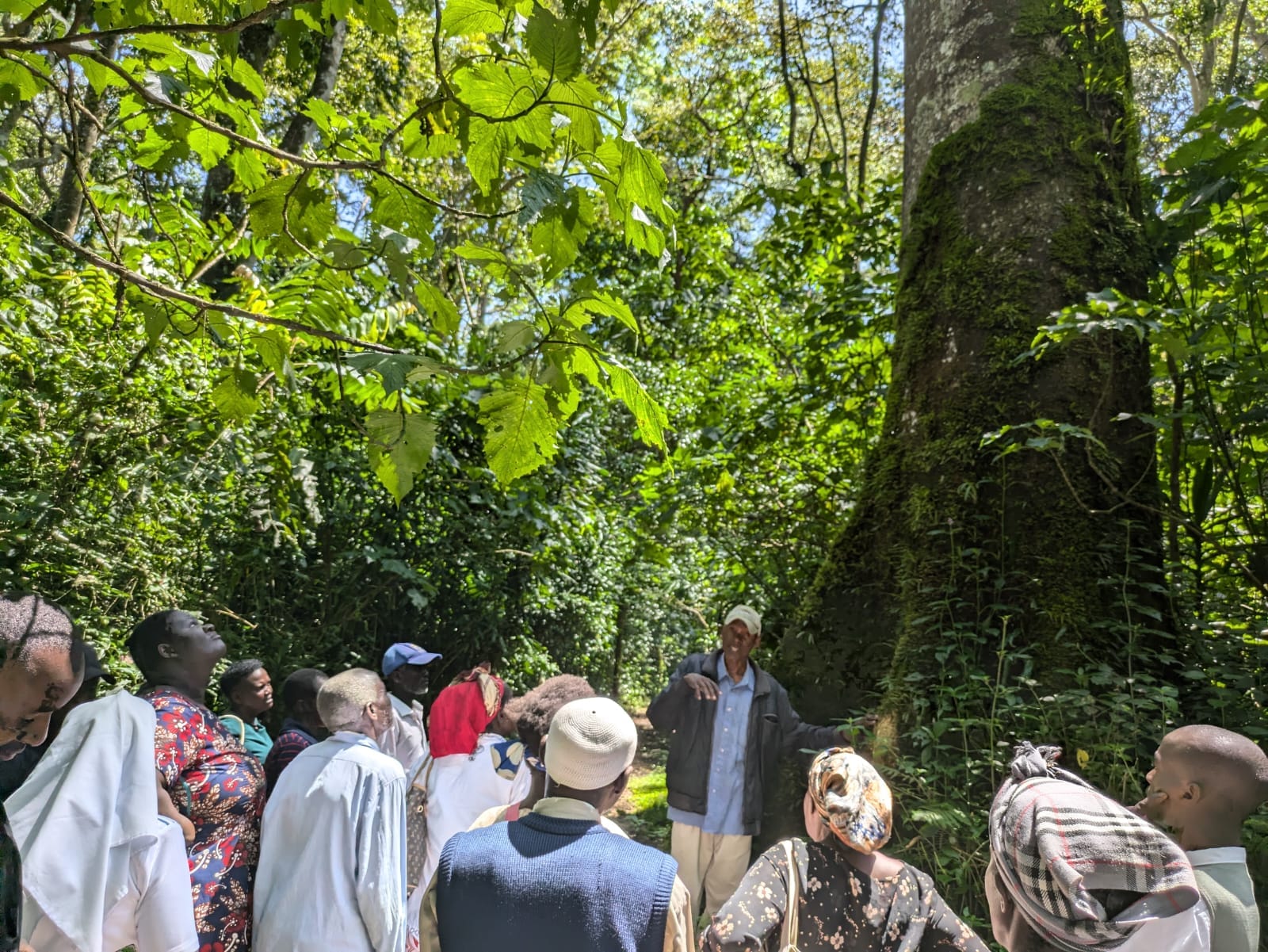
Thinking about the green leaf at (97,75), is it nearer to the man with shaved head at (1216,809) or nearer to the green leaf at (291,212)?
the green leaf at (291,212)

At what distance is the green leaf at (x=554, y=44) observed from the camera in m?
1.73

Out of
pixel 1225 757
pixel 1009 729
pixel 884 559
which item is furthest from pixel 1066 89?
pixel 1225 757

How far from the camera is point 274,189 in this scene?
2430mm

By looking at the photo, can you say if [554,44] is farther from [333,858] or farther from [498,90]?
[333,858]

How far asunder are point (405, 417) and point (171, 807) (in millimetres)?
1729

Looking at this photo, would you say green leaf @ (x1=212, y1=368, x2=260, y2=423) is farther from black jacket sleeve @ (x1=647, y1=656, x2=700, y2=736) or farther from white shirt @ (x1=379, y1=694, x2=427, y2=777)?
black jacket sleeve @ (x1=647, y1=656, x2=700, y2=736)

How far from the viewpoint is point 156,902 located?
8.98ft

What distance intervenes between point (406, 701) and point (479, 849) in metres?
3.69

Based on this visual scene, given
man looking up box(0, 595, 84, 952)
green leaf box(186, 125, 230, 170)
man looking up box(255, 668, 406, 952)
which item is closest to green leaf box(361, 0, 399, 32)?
green leaf box(186, 125, 230, 170)

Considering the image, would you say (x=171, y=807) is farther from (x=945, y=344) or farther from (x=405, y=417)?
(x=945, y=344)

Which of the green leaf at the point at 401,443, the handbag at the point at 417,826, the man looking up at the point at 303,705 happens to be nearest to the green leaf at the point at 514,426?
the green leaf at the point at 401,443

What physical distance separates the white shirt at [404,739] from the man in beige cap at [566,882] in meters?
2.63

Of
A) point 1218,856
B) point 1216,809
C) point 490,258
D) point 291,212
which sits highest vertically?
point 291,212

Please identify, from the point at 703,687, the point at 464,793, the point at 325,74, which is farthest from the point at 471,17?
the point at 325,74
